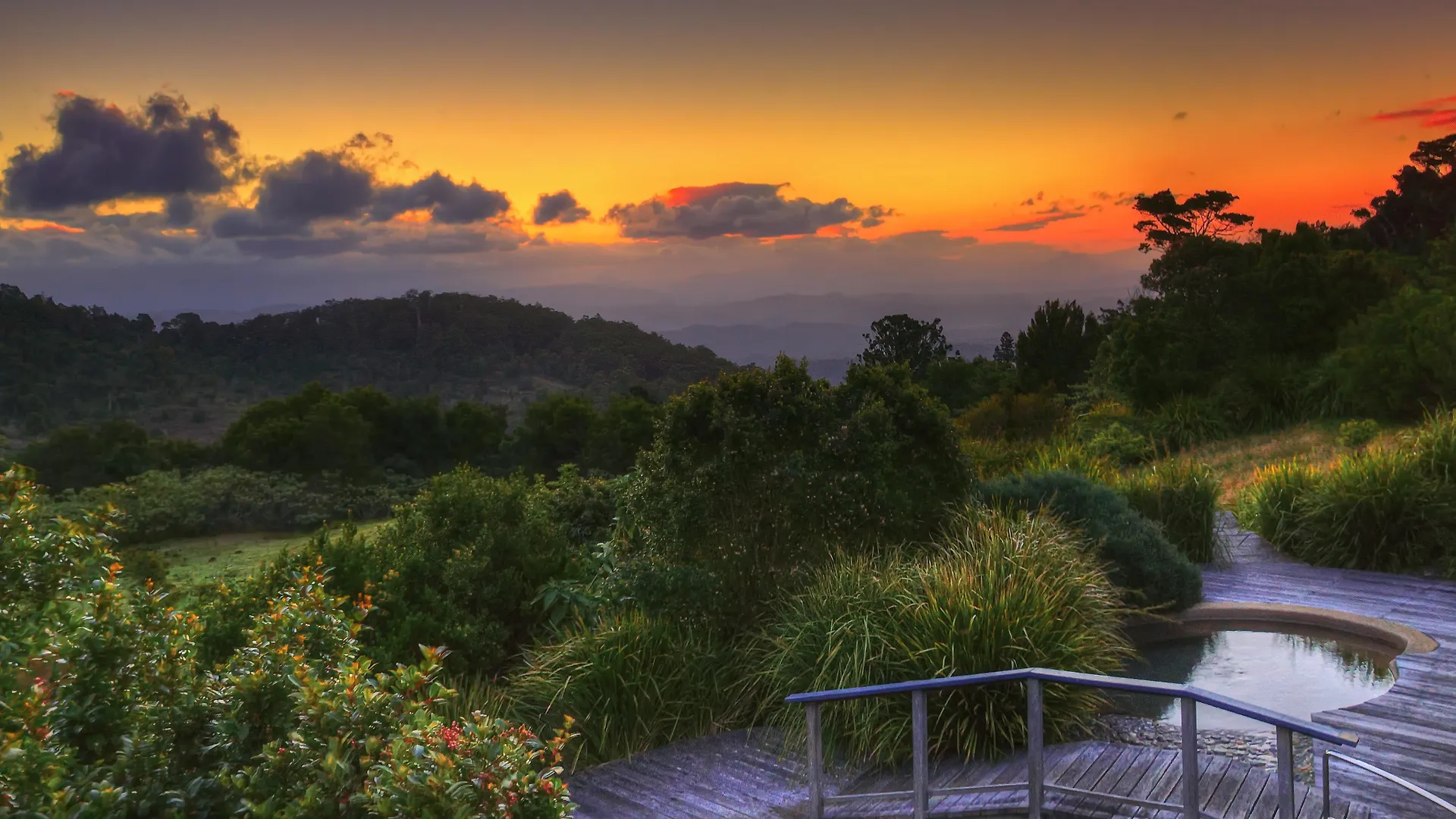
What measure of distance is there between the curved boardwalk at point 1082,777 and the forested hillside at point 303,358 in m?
26.2

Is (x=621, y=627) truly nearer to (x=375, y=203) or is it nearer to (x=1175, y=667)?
(x=1175, y=667)

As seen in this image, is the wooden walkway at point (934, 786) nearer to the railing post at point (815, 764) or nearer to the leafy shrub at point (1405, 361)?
the railing post at point (815, 764)

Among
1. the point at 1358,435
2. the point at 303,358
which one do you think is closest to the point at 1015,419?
the point at 1358,435

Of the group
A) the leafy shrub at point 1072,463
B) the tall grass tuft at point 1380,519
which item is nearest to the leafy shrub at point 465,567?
the leafy shrub at point 1072,463

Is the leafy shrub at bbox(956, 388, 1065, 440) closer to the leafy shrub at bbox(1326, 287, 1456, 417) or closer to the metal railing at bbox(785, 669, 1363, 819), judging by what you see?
the leafy shrub at bbox(1326, 287, 1456, 417)

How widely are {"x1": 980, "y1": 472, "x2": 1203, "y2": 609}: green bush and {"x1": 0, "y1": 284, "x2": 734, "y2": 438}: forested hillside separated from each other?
76.1ft

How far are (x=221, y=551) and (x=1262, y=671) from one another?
2200cm

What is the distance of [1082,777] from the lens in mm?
4918

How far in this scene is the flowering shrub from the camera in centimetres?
271

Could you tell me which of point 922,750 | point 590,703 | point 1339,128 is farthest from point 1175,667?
point 1339,128

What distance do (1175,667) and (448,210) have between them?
32665 millimetres

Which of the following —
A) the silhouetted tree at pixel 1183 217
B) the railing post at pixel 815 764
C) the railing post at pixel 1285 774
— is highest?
the silhouetted tree at pixel 1183 217

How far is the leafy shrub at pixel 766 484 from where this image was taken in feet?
23.7

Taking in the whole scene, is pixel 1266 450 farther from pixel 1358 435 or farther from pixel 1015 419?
pixel 1015 419
